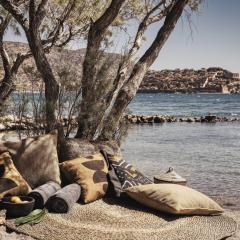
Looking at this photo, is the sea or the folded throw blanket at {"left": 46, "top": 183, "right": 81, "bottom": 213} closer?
the folded throw blanket at {"left": 46, "top": 183, "right": 81, "bottom": 213}

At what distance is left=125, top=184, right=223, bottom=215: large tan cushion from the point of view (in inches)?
189

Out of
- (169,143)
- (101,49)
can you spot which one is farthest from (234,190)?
(169,143)

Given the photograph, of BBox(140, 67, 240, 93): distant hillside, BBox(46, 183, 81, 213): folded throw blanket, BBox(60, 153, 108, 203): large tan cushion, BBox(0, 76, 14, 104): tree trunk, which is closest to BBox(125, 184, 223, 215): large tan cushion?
BBox(60, 153, 108, 203): large tan cushion

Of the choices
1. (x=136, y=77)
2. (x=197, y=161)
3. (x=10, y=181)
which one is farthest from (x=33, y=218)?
(x=197, y=161)

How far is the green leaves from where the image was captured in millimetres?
4352

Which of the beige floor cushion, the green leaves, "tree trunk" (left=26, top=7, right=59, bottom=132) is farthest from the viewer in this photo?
"tree trunk" (left=26, top=7, right=59, bottom=132)

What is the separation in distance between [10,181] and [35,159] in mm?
520

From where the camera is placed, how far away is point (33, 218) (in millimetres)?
4426

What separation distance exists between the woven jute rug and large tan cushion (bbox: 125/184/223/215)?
9 centimetres

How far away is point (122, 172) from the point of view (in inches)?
227

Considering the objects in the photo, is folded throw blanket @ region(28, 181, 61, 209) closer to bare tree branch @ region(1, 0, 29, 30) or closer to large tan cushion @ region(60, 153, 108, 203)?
large tan cushion @ region(60, 153, 108, 203)

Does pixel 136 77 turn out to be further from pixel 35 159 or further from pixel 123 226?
pixel 123 226

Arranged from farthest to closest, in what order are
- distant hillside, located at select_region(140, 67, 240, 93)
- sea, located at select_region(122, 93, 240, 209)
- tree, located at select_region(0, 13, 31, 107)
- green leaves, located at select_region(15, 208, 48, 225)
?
1. distant hillside, located at select_region(140, 67, 240, 93)
2. tree, located at select_region(0, 13, 31, 107)
3. sea, located at select_region(122, 93, 240, 209)
4. green leaves, located at select_region(15, 208, 48, 225)

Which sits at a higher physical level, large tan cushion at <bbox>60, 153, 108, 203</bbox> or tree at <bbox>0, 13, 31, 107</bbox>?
tree at <bbox>0, 13, 31, 107</bbox>
